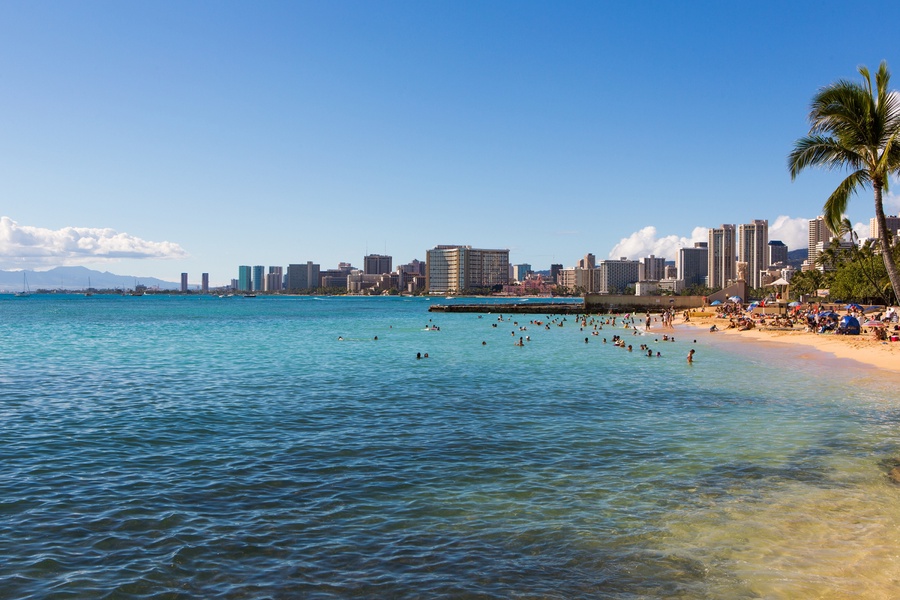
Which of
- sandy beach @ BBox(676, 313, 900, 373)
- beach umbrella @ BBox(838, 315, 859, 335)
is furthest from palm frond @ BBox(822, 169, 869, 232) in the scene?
beach umbrella @ BBox(838, 315, 859, 335)

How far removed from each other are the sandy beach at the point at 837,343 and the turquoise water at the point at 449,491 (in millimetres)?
10733

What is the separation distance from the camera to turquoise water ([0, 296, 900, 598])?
8.42 meters

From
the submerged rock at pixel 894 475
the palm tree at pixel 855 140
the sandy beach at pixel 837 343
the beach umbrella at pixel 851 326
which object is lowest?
the sandy beach at pixel 837 343

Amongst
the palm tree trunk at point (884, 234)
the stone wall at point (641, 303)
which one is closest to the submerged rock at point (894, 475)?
the palm tree trunk at point (884, 234)

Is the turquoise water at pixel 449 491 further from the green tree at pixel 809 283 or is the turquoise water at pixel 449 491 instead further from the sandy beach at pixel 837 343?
the green tree at pixel 809 283

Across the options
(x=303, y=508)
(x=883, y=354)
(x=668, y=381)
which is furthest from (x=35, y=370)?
(x=883, y=354)

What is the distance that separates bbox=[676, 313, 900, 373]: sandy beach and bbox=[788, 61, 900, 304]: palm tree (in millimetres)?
13366

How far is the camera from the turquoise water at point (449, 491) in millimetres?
8422

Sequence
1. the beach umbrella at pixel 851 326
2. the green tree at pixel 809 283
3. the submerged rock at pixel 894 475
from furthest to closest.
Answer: the green tree at pixel 809 283, the beach umbrella at pixel 851 326, the submerged rock at pixel 894 475

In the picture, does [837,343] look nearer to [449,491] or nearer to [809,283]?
[449,491]

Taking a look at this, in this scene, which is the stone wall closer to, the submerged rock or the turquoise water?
the turquoise water

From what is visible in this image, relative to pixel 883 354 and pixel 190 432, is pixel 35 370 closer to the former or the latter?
pixel 190 432

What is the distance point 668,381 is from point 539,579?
2233 cm

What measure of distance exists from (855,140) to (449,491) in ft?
59.4
